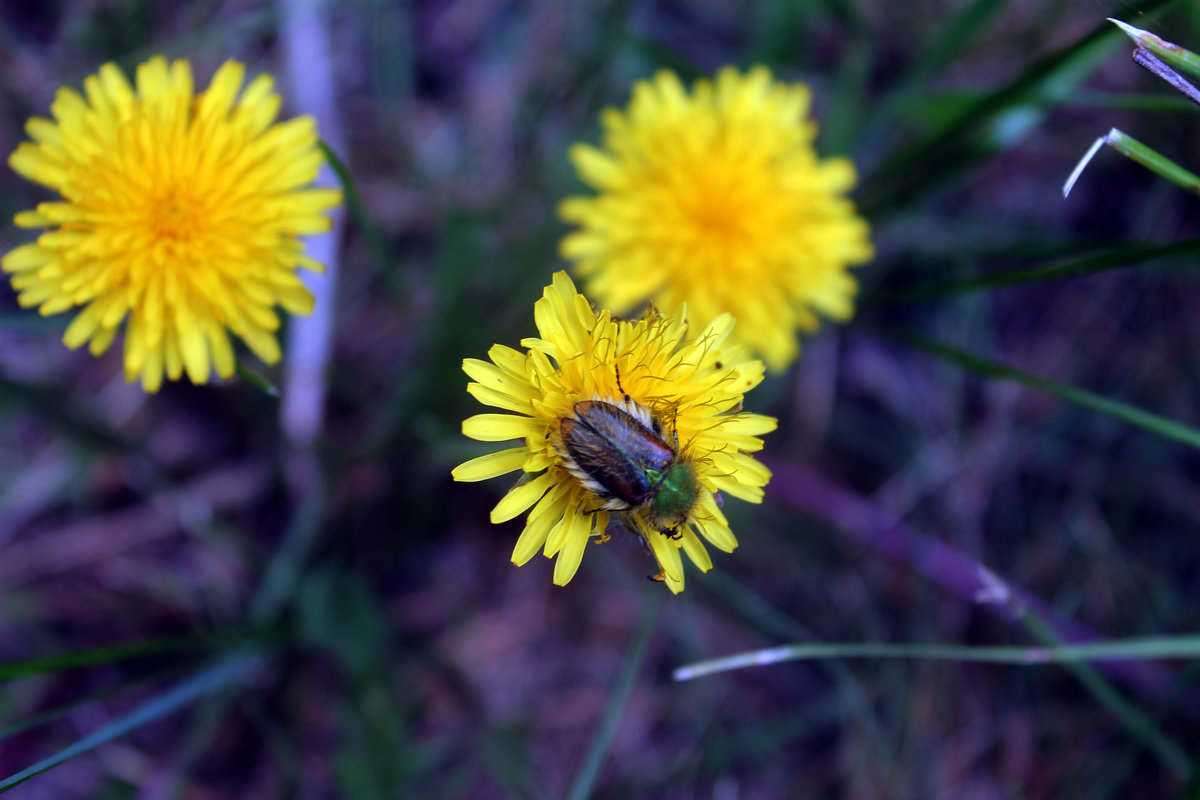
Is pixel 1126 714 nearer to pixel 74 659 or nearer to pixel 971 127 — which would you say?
pixel 971 127

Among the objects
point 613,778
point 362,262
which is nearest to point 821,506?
point 613,778

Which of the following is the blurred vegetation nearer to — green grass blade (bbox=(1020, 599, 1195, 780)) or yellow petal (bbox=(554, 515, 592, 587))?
green grass blade (bbox=(1020, 599, 1195, 780))

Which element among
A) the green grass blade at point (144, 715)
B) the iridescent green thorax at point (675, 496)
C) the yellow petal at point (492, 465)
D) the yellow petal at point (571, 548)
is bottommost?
the green grass blade at point (144, 715)

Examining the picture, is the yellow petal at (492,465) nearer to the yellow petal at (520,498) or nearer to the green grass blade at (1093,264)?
the yellow petal at (520,498)

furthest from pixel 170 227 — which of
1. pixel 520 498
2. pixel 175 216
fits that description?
pixel 520 498

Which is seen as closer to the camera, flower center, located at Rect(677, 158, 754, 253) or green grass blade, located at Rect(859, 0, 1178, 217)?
green grass blade, located at Rect(859, 0, 1178, 217)

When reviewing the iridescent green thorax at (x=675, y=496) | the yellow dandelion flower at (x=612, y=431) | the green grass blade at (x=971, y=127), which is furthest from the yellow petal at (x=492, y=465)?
the green grass blade at (x=971, y=127)

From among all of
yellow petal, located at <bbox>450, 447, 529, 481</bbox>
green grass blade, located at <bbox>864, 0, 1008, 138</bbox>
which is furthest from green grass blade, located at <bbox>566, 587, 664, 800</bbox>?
green grass blade, located at <bbox>864, 0, 1008, 138</bbox>
